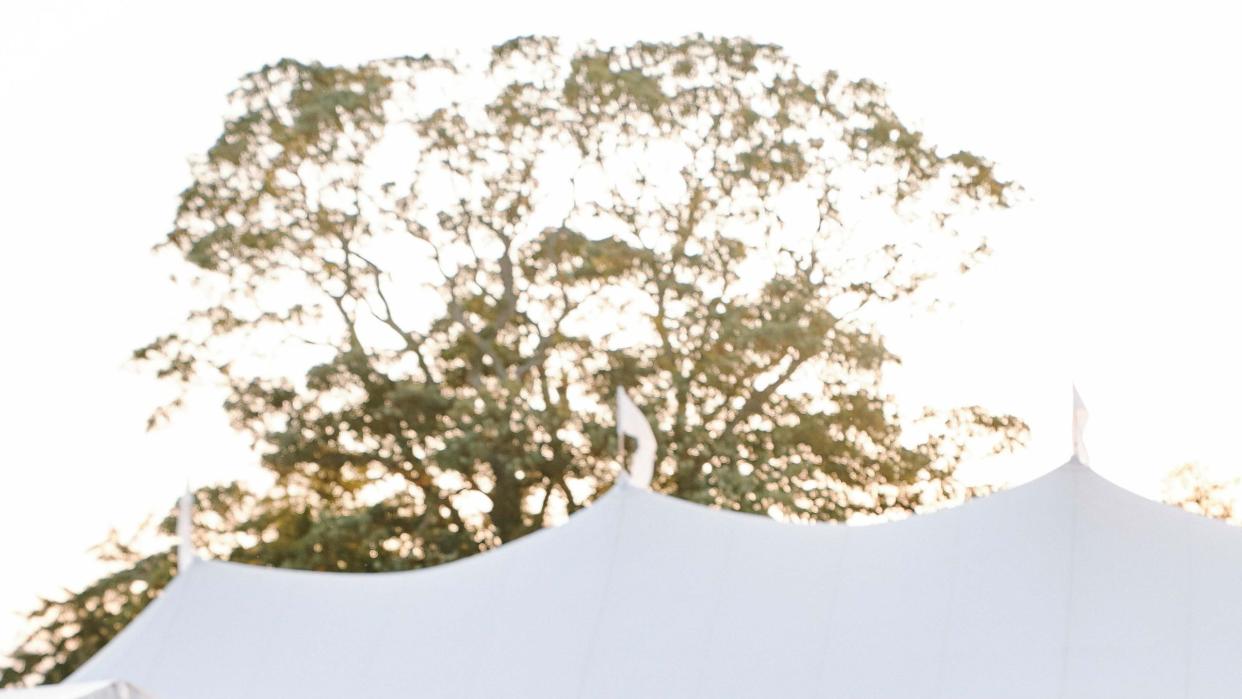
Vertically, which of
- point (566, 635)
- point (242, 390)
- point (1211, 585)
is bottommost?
point (566, 635)

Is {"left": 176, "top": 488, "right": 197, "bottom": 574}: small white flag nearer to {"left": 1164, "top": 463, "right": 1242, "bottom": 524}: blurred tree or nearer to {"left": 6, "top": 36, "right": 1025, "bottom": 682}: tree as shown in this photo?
{"left": 6, "top": 36, "right": 1025, "bottom": 682}: tree

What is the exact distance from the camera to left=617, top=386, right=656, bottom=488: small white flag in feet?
22.9

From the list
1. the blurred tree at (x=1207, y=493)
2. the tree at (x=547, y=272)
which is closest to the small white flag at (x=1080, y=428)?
the tree at (x=547, y=272)

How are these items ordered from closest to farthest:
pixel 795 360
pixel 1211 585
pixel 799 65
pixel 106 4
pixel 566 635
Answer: pixel 1211 585
pixel 566 635
pixel 106 4
pixel 795 360
pixel 799 65

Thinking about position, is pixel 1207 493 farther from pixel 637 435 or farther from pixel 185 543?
pixel 185 543

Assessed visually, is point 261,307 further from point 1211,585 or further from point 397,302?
point 1211,585

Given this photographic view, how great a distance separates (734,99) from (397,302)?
307 cm

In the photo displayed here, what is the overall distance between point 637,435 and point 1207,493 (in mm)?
9865

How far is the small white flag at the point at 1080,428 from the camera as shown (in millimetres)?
6207

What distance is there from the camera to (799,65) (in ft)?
45.9

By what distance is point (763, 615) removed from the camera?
6.48m

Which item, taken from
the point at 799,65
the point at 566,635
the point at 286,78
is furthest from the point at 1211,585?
the point at 286,78

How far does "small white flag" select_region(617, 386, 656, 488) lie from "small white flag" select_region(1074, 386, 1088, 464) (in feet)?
5.42

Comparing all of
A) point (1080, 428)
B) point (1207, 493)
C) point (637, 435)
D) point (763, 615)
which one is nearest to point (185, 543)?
point (637, 435)
